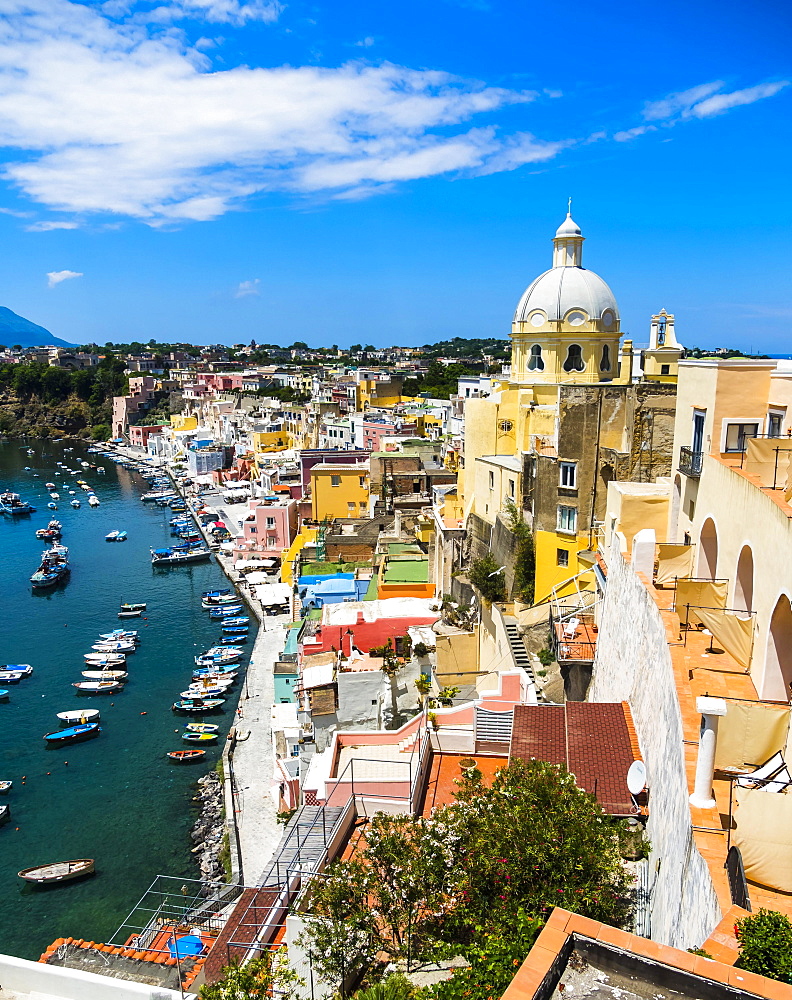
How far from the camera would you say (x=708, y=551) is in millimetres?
9469

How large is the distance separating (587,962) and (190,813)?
20723 millimetres

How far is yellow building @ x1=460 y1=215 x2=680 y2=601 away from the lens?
1616cm

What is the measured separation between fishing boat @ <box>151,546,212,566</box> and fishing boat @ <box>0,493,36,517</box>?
19.2m

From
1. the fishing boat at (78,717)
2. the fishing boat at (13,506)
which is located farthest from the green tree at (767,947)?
the fishing boat at (13,506)

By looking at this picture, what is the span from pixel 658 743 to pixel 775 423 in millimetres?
4173

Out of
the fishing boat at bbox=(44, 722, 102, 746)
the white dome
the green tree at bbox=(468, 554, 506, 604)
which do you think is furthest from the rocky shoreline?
the white dome

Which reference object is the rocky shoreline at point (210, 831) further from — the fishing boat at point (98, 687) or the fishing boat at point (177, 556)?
the fishing boat at point (177, 556)

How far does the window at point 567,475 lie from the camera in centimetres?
1652

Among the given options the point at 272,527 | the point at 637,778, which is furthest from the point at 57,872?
the point at 272,527

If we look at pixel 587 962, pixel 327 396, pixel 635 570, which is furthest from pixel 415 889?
pixel 327 396

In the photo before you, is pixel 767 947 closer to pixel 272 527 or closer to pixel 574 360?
pixel 574 360

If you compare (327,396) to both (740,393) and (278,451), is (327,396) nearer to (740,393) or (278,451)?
(278,451)

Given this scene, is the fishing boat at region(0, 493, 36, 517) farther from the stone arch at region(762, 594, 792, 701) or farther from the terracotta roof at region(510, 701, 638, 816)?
the stone arch at region(762, 594, 792, 701)

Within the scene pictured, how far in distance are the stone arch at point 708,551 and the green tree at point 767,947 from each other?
5.67 meters
